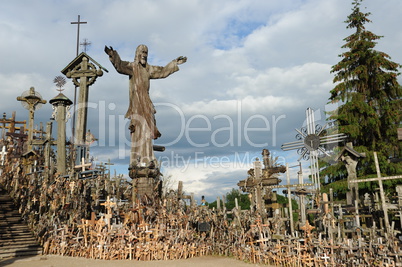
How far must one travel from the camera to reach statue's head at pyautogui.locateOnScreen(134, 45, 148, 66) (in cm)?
1268

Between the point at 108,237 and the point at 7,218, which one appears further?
the point at 7,218

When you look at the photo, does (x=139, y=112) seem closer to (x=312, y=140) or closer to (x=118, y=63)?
(x=118, y=63)

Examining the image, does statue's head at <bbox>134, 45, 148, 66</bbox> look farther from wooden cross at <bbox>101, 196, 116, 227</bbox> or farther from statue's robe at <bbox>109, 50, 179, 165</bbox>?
wooden cross at <bbox>101, 196, 116, 227</bbox>

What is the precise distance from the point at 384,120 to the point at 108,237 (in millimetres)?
14937

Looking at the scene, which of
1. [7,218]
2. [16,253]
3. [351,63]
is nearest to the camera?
[16,253]

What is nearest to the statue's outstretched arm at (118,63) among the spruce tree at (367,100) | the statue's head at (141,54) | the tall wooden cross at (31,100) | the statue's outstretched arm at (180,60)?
the statue's head at (141,54)

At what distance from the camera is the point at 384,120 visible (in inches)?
674

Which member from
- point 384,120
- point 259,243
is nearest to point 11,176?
point 259,243

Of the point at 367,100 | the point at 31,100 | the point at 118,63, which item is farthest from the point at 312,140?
the point at 31,100

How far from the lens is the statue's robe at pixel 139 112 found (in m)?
12.1

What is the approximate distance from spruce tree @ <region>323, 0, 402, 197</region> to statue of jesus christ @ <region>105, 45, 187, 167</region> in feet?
34.8

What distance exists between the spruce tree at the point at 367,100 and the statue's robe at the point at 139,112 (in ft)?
34.8

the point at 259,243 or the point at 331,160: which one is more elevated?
the point at 331,160

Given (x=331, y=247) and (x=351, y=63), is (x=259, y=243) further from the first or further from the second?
(x=351, y=63)
